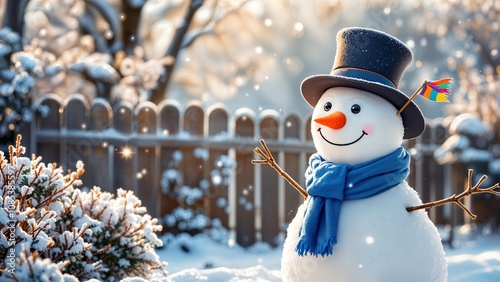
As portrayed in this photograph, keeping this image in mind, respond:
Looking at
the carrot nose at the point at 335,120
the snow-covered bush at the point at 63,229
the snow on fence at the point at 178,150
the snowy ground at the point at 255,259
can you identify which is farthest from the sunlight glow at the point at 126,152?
the carrot nose at the point at 335,120

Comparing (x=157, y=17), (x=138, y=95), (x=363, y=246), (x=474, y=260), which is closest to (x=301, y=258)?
(x=363, y=246)

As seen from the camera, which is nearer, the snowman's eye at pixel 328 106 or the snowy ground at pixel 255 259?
the snowman's eye at pixel 328 106

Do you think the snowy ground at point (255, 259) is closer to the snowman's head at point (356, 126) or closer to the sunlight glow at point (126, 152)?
the sunlight glow at point (126, 152)

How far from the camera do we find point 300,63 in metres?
13.5

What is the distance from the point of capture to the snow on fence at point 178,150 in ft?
23.0

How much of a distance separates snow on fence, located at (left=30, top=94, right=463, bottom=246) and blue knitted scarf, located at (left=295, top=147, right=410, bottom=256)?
3831 mm

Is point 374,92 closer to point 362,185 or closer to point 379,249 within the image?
point 362,185

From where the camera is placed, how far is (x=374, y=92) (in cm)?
324

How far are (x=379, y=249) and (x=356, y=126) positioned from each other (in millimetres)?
654

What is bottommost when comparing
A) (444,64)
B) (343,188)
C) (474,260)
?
(474,260)

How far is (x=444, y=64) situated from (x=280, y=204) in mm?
10422

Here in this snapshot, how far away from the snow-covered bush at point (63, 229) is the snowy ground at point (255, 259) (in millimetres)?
874

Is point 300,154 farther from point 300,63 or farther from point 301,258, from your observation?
point 300,63

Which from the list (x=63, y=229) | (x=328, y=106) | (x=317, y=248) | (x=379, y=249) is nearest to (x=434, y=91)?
(x=328, y=106)
